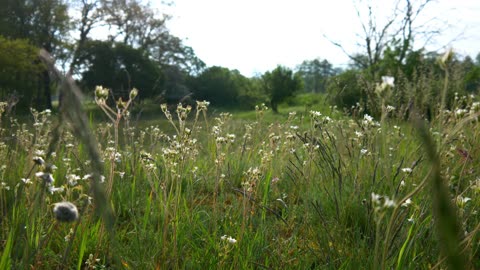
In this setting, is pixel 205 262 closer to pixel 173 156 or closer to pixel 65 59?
pixel 173 156

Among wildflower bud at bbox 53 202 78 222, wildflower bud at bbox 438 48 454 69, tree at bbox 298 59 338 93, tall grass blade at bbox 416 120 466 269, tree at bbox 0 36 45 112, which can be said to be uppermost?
tree at bbox 298 59 338 93

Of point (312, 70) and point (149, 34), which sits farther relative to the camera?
point (312, 70)

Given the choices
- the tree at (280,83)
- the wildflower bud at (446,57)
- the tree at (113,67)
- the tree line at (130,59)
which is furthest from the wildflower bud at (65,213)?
the tree at (280,83)

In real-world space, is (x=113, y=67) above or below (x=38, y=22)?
below

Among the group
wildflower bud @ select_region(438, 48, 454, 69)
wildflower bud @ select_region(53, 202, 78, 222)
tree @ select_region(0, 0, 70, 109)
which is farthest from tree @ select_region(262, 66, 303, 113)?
wildflower bud @ select_region(53, 202, 78, 222)

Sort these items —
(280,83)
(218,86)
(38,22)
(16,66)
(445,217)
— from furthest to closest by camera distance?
(218,86), (280,83), (38,22), (16,66), (445,217)

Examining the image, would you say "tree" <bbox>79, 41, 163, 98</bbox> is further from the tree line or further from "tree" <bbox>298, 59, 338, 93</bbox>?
"tree" <bbox>298, 59, 338, 93</bbox>

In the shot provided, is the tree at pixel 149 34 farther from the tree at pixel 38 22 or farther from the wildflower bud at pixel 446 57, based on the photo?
the wildflower bud at pixel 446 57

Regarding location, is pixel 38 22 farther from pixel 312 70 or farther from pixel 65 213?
pixel 312 70

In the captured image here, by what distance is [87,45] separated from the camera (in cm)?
2636

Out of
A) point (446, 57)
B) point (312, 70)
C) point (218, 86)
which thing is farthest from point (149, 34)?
point (312, 70)

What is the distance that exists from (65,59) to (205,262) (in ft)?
102

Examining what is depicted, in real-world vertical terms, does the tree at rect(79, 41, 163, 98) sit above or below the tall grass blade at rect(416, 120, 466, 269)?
above

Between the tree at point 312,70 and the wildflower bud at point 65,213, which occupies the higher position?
the tree at point 312,70
